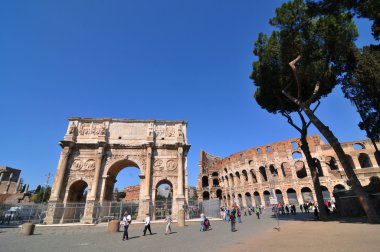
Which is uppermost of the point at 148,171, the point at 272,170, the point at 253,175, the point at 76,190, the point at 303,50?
the point at 303,50

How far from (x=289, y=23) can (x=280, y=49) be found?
1.59m

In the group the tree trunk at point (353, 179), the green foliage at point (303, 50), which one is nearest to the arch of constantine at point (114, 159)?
the green foliage at point (303, 50)

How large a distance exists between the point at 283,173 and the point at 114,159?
29321 millimetres

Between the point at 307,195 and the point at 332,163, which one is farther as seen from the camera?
the point at 332,163

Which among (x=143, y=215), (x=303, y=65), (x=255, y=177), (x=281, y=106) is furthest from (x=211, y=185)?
(x=303, y=65)

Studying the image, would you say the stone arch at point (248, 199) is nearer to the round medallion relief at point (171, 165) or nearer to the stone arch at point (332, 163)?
the stone arch at point (332, 163)

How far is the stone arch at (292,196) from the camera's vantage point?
30.2 m

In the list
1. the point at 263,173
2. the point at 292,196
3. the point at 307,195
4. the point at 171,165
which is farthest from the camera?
the point at 263,173

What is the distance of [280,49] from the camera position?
13.3 m

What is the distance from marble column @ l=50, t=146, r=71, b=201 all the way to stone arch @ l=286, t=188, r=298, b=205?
31135mm

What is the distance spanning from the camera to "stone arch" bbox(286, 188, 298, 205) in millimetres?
30219

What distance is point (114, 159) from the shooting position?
65.5ft

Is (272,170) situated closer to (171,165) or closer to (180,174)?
(180,174)

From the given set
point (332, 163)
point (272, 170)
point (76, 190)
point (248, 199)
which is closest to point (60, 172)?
point (76, 190)
